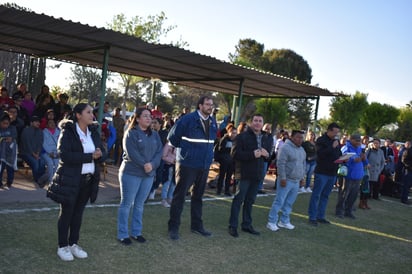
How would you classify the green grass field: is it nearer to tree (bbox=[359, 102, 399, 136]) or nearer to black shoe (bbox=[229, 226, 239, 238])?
black shoe (bbox=[229, 226, 239, 238])

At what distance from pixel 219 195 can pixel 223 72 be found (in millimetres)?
4372

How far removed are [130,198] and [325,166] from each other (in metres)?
4.14

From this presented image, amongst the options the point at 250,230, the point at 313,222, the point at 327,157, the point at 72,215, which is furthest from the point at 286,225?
the point at 72,215

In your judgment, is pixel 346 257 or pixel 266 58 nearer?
pixel 346 257

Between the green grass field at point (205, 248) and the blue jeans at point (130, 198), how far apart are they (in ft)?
0.75

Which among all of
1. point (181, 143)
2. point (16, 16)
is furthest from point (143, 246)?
point (16, 16)

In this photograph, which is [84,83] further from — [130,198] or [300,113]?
[130,198]

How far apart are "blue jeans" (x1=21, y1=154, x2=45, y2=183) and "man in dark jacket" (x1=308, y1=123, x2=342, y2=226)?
5.70 m

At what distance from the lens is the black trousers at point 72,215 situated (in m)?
4.10

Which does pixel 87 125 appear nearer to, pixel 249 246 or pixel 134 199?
pixel 134 199

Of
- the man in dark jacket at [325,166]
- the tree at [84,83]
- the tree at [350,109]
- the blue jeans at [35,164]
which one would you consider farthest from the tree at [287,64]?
the blue jeans at [35,164]

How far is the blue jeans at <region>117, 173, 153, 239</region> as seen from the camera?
16.0ft

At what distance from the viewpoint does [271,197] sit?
9.90m

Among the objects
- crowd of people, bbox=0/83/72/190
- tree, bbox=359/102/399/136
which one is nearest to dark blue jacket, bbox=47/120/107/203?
crowd of people, bbox=0/83/72/190
